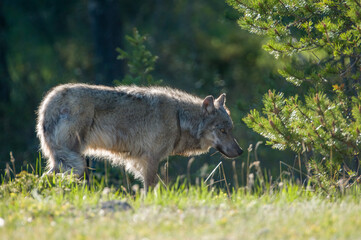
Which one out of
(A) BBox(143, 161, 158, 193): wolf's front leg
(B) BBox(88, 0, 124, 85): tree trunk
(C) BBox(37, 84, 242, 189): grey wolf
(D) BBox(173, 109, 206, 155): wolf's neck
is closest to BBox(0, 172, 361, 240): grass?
(C) BBox(37, 84, 242, 189): grey wolf

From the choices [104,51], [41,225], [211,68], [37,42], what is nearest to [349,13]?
[41,225]

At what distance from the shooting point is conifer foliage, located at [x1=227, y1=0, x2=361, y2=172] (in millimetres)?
6918

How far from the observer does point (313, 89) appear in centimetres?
739

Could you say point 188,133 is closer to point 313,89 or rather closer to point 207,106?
point 207,106

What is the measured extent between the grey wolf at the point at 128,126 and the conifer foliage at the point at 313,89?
1167mm

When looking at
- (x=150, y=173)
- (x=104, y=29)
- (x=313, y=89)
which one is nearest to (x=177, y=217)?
(x=150, y=173)

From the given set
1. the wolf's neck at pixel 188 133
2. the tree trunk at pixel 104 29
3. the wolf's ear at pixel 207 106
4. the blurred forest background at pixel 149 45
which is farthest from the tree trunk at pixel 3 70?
the wolf's ear at pixel 207 106

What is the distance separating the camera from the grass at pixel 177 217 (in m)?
4.66

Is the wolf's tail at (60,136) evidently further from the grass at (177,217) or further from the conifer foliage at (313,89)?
the conifer foliage at (313,89)

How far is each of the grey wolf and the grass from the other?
2.91ft

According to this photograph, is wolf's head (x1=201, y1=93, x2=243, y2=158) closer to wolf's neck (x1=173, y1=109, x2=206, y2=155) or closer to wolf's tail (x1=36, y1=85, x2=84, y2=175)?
wolf's neck (x1=173, y1=109, x2=206, y2=155)

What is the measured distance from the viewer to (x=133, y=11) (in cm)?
2289

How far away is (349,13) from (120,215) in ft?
12.8

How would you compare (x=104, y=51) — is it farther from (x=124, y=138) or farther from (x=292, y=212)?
(x=292, y=212)
